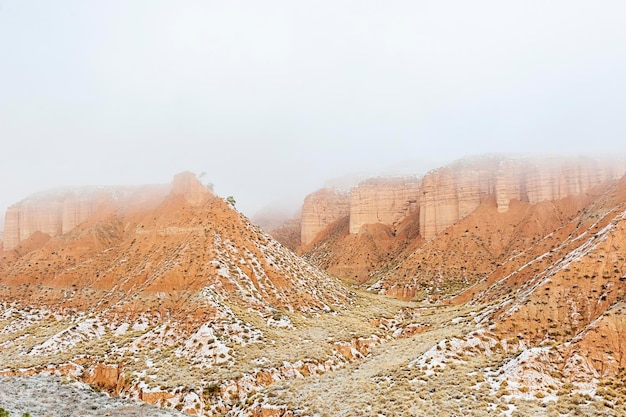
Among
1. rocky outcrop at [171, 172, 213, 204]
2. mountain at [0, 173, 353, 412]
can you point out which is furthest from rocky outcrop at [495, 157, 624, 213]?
rocky outcrop at [171, 172, 213, 204]

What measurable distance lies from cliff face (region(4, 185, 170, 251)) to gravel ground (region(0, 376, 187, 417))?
113 ft

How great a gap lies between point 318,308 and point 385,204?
2134 inches

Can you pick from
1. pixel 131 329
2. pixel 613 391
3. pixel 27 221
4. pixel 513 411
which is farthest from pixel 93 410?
pixel 27 221

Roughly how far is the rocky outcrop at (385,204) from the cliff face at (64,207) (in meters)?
44.4

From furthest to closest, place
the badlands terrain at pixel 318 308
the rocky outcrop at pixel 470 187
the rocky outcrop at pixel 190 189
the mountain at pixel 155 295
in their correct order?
the rocky outcrop at pixel 470 187, the rocky outcrop at pixel 190 189, the mountain at pixel 155 295, the badlands terrain at pixel 318 308

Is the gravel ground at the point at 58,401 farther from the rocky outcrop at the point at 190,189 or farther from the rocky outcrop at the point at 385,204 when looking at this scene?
the rocky outcrop at the point at 385,204

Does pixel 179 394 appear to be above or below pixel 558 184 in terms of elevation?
below

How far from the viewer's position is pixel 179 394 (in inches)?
1080

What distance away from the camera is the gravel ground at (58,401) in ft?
85.9

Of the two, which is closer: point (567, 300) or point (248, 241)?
point (567, 300)

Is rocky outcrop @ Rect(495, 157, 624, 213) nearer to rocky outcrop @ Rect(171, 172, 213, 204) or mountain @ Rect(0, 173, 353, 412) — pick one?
mountain @ Rect(0, 173, 353, 412)

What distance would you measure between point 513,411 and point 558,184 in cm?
5669

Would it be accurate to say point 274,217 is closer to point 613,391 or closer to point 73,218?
point 73,218

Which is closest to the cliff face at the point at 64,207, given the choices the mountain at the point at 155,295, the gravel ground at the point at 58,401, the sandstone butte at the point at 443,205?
the mountain at the point at 155,295
